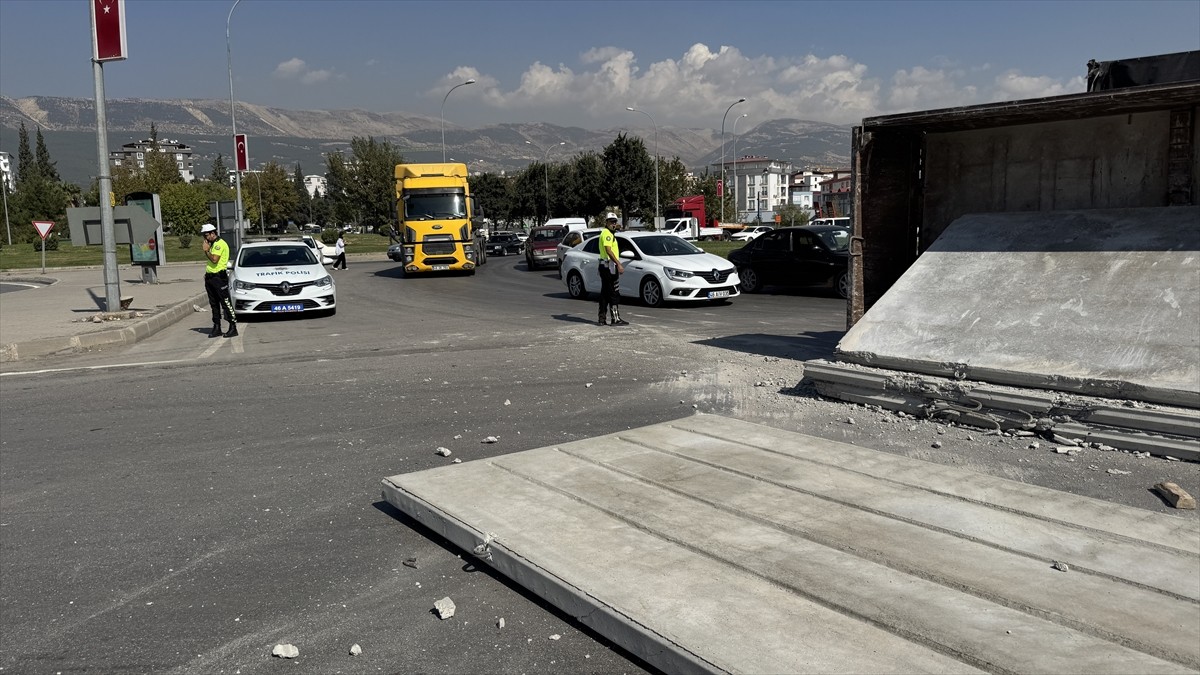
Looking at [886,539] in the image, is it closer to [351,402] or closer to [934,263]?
[934,263]

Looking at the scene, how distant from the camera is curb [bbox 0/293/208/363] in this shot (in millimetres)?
13000

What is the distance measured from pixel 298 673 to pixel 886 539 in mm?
2769

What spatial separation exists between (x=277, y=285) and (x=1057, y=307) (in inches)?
551

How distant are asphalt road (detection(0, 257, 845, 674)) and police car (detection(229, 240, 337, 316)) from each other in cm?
219

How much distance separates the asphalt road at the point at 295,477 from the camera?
12.2 ft

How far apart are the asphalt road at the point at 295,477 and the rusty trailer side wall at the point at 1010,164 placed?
194cm

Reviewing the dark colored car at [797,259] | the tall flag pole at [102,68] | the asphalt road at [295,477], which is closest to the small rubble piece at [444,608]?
the asphalt road at [295,477]

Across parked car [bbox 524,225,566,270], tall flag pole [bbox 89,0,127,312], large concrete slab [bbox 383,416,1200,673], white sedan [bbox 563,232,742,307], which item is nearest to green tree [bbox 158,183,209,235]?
parked car [bbox 524,225,566,270]

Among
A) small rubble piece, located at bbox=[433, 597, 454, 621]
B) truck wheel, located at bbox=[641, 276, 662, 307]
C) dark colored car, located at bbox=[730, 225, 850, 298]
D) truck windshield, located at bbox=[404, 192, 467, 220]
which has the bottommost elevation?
small rubble piece, located at bbox=[433, 597, 454, 621]

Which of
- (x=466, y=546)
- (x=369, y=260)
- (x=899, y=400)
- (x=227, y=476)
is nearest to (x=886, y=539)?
(x=466, y=546)

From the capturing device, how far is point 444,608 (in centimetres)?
388

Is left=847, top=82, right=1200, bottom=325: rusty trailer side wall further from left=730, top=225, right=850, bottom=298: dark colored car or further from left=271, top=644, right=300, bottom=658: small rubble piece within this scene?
left=730, top=225, right=850, bottom=298: dark colored car

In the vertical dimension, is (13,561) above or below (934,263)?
below

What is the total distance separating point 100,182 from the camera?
55.4ft
